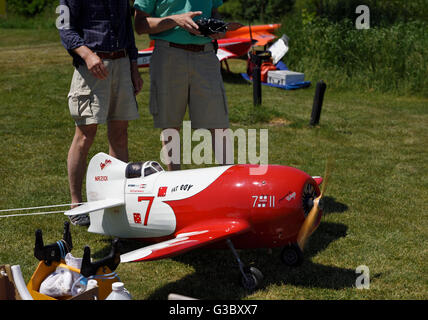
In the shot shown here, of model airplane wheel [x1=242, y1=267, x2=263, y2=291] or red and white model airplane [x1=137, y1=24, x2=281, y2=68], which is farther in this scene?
red and white model airplane [x1=137, y1=24, x2=281, y2=68]

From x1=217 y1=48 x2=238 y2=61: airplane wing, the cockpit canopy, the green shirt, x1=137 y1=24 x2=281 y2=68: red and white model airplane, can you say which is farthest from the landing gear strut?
x1=217 y1=48 x2=238 y2=61: airplane wing

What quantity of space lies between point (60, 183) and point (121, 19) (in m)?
2.22

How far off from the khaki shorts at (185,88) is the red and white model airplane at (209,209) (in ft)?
2.48

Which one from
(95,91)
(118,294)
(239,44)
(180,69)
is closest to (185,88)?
(180,69)

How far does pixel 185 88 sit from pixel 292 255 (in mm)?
1733

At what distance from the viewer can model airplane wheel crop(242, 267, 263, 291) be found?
11.7ft

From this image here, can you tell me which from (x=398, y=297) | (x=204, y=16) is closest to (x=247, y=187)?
(x=398, y=297)

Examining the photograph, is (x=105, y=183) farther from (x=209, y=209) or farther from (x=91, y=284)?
(x=91, y=284)

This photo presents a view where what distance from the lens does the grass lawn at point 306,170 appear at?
3744 mm

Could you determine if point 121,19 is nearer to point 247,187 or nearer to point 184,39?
point 184,39

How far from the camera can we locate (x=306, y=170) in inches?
250

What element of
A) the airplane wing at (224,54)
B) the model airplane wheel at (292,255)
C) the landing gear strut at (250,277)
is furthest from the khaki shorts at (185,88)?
the airplane wing at (224,54)

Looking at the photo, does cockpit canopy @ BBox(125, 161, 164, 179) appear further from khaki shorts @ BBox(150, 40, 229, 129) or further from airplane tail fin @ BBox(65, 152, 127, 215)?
khaki shorts @ BBox(150, 40, 229, 129)

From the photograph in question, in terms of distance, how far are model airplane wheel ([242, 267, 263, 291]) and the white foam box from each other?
8351mm
